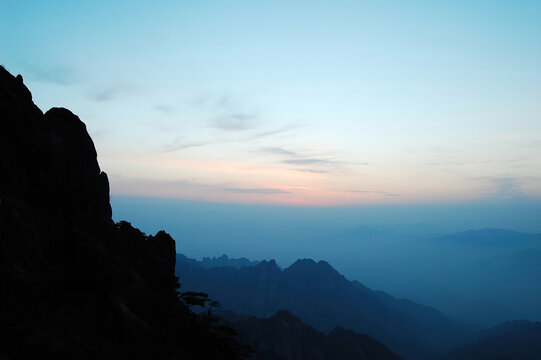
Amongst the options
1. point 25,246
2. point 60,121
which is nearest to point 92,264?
point 25,246

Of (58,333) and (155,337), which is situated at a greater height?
(58,333)

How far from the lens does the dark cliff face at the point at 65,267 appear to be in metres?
21.3

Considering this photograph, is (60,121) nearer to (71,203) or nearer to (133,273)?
(71,203)

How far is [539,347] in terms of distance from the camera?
168 m

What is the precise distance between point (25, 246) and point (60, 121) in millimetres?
19856

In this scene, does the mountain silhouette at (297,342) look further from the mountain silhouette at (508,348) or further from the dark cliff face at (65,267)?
the dark cliff face at (65,267)

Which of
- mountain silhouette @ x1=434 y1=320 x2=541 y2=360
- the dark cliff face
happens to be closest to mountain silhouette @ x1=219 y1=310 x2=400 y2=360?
mountain silhouette @ x1=434 y1=320 x2=541 y2=360

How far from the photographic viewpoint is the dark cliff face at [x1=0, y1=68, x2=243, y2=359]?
21297mm

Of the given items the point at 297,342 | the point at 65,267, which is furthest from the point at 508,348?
the point at 65,267

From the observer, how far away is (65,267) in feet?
89.1

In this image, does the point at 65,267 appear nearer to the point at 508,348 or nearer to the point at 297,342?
the point at 297,342

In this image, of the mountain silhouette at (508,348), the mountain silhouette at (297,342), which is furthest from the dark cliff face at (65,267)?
the mountain silhouette at (508,348)

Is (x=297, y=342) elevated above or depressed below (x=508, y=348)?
above

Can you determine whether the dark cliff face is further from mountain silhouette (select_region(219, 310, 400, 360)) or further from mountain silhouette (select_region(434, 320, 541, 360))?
mountain silhouette (select_region(434, 320, 541, 360))
